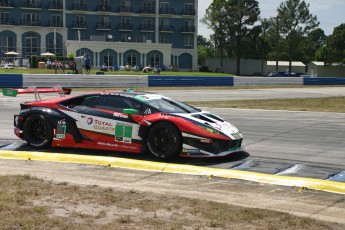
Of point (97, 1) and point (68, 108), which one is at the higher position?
point (97, 1)

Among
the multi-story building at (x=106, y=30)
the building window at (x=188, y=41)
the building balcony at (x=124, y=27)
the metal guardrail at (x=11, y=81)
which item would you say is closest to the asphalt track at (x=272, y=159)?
the metal guardrail at (x=11, y=81)

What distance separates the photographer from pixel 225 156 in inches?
355

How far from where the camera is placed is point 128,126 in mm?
8797

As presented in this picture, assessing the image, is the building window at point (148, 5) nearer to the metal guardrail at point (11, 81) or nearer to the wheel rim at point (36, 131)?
the metal guardrail at point (11, 81)

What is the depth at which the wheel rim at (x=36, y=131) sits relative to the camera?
959 centimetres

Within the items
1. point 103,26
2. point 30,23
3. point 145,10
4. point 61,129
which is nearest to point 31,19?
point 30,23

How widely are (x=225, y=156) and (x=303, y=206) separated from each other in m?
3.12

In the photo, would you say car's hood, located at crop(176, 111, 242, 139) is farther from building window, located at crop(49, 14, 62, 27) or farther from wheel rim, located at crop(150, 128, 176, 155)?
building window, located at crop(49, 14, 62, 27)

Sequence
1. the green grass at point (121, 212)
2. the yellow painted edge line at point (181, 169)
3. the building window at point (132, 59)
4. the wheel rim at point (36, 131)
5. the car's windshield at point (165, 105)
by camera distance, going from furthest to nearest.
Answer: the building window at point (132, 59) < the wheel rim at point (36, 131) < the car's windshield at point (165, 105) < the yellow painted edge line at point (181, 169) < the green grass at point (121, 212)

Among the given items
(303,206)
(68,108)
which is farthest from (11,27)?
(303,206)

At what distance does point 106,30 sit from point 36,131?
70397 mm

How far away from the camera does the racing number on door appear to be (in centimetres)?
881

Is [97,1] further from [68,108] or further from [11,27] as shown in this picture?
[68,108]

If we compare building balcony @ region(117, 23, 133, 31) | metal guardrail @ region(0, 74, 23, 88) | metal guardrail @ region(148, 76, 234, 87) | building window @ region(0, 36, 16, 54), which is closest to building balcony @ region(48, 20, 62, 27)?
building window @ region(0, 36, 16, 54)
